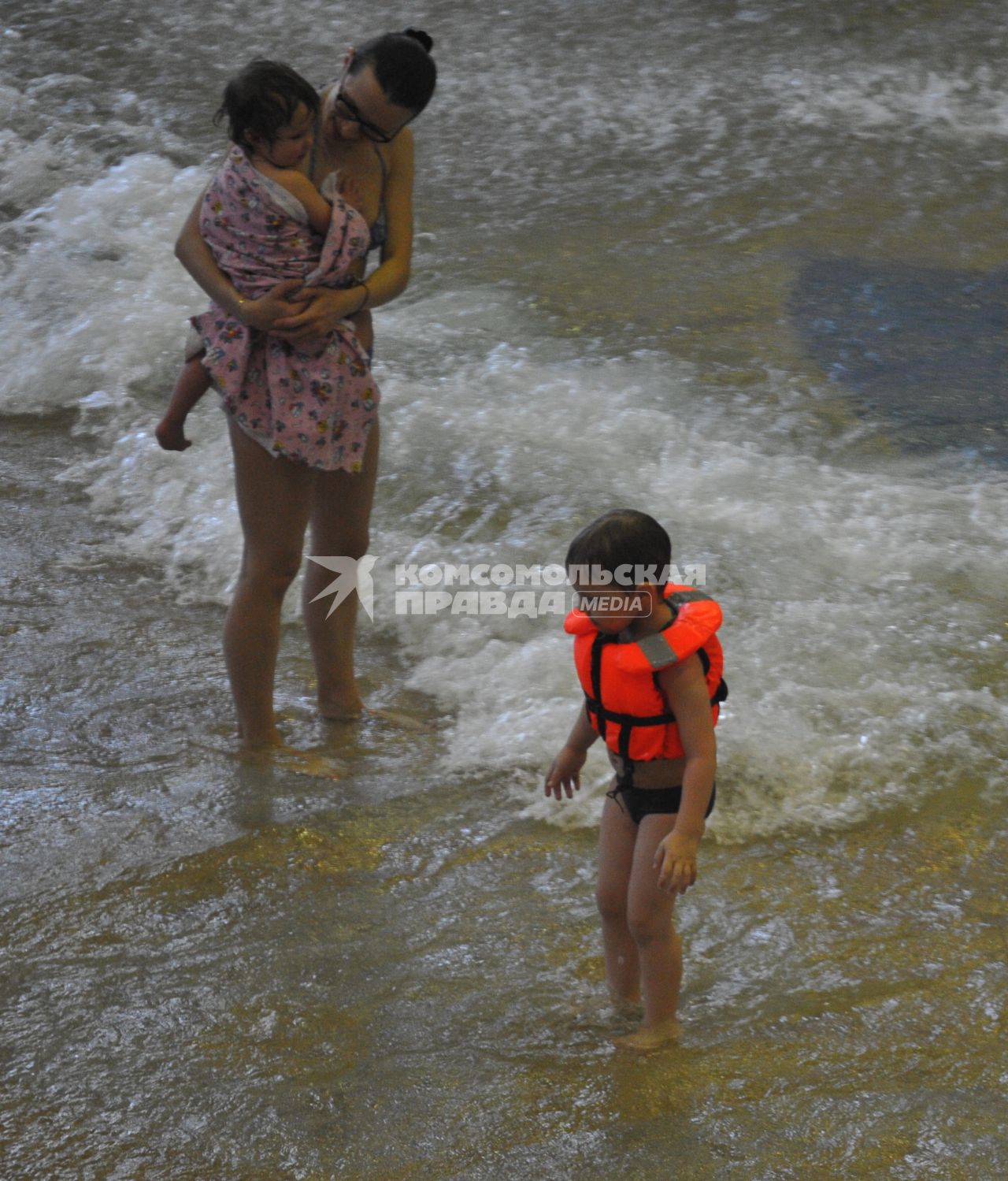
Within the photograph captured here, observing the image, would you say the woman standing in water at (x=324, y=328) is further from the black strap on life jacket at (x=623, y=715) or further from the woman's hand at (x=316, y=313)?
the black strap on life jacket at (x=623, y=715)

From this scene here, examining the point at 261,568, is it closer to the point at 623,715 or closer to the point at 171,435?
the point at 171,435

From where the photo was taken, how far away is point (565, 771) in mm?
2160

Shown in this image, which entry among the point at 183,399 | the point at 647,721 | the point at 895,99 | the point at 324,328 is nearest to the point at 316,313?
the point at 324,328

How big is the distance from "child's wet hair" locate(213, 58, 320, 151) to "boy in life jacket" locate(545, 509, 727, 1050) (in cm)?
93

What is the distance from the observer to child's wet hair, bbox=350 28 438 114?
2.29 m

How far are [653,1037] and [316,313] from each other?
1.36m

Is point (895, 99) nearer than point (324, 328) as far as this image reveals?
No

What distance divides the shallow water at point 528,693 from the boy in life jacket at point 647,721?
206 mm

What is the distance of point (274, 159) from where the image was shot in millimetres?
2291

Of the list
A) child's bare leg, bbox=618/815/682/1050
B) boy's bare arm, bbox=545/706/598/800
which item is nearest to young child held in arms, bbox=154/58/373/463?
boy's bare arm, bbox=545/706/598/800

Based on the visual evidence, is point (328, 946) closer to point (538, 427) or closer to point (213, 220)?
point (213, 220)

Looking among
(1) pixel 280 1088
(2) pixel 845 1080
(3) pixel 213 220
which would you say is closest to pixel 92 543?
(3) pixel 213 220

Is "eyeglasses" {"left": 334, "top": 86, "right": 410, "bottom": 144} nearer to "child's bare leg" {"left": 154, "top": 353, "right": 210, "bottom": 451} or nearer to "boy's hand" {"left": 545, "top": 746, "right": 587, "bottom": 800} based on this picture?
"child's bare leg" {"left": 154, "top": 353, "right": 210, "bottom": 451}

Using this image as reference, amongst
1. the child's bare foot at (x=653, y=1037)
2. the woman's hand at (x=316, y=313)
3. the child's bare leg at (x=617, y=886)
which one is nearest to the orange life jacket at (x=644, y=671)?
the child's bare leg at (x=617, y=886)
